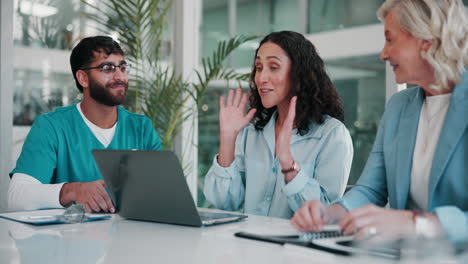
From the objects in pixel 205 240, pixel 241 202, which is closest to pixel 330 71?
pixel 241 202

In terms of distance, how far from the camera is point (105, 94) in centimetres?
255

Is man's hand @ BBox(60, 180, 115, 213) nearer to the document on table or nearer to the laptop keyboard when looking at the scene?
the document on table

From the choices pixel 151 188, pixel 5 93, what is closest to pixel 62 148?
pixel 151 188

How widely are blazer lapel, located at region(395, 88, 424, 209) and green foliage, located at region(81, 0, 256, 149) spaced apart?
2.03 m

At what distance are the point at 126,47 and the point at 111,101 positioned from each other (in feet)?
4.01

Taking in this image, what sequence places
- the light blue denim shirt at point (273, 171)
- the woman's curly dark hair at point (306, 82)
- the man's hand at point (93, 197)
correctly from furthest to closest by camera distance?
the woman's curly dark hair at point (306, 82), the light blue denim shirt at point (273, 171), the man's hand at point (93, 197)

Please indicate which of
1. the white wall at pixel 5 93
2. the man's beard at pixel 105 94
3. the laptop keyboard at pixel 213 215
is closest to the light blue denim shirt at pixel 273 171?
the laptop keyboard at pixel 213 215

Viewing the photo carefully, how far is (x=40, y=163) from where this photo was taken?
2.25 meters

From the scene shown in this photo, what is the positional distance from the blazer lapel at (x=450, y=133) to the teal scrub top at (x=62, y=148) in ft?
5.15

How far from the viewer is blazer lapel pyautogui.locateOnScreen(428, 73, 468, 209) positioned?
52.6 inches

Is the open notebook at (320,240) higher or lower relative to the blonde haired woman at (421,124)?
lower

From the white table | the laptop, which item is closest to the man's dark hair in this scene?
the laptop

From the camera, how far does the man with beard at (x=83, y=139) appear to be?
202 cm

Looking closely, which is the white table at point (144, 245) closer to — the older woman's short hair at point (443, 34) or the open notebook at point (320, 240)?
the open notebook at point (320, 240)
